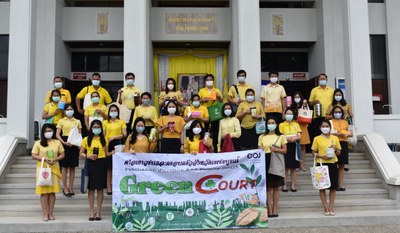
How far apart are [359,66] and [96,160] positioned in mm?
7752

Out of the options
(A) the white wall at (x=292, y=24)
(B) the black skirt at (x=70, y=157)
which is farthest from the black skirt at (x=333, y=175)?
(A) the white wall at (x=292, y=24)

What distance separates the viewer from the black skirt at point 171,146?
766 centimetres

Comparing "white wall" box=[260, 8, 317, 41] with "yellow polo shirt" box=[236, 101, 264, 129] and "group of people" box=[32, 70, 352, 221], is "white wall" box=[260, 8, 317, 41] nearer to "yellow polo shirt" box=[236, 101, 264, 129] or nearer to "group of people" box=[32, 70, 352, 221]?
"group of people" box=[32, 70, 352, 221]

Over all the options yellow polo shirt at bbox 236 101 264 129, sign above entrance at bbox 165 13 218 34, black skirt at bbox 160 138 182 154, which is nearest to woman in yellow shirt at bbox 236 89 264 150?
yellow polo shirt at bbox 236 101 264 129

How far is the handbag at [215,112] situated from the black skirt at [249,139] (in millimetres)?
641

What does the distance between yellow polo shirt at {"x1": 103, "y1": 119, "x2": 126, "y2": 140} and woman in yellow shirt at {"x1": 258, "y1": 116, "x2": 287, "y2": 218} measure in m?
2.82

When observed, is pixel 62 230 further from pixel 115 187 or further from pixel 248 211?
pixel 248 211

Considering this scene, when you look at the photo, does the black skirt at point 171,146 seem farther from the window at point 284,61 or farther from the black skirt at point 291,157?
the window at point 284,61

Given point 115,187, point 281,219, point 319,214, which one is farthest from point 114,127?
point 319,214

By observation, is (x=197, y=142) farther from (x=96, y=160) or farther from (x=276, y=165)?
(x=96, y=160)

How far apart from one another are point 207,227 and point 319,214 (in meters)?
2.25

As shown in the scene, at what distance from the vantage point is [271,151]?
7070mm

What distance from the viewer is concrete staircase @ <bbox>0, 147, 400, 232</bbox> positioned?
676cm

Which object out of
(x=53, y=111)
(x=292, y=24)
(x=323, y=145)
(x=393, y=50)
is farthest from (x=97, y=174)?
(x=393, y=50)
